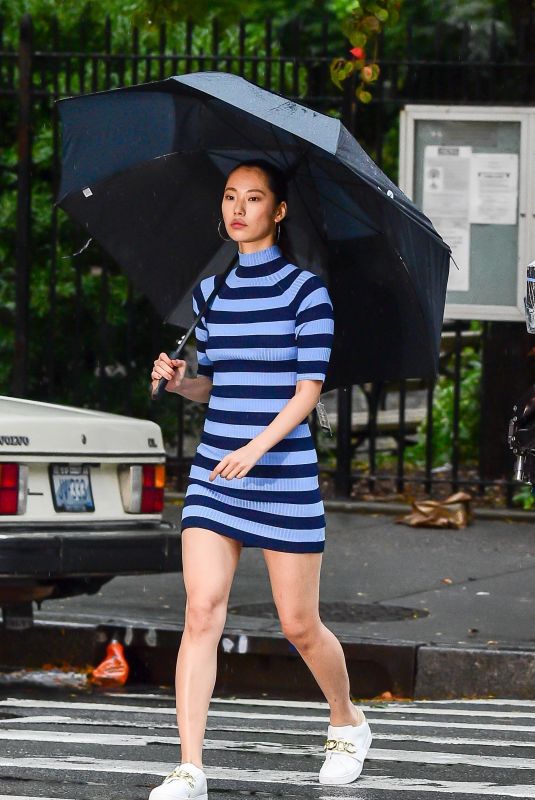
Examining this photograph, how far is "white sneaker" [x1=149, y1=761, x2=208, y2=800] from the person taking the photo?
4.50 metres

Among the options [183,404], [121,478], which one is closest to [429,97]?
[183,404]

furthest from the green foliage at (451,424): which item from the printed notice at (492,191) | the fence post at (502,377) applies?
the printed notice at (492,191)

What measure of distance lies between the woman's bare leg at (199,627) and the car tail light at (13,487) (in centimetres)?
209

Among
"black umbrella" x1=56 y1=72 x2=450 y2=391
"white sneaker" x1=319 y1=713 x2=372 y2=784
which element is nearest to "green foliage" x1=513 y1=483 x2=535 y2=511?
"black umbrella" x1=56 y1=72 x2=450 y2=391

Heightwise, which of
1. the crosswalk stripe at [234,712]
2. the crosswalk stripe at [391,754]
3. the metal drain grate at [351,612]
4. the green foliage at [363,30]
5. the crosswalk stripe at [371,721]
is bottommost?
the metal drain grate at [351,612]

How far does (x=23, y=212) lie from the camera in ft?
37.7

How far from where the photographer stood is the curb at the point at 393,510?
11.0m

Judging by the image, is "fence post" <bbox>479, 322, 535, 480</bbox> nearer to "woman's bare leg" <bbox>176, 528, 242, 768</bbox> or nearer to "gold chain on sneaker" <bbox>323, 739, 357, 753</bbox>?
"gold chain on sneaker" <bbox>323, 739, 357, 753</bbox>

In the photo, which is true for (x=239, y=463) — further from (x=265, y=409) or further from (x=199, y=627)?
(x=199, y=627)

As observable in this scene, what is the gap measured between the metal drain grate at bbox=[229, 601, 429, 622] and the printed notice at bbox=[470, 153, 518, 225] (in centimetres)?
337

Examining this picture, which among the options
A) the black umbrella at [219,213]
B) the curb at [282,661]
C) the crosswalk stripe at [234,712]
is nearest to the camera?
the black umbrella at [219,213]

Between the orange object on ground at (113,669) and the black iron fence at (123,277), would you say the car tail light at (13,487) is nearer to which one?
the orange object on ground at (113,669)

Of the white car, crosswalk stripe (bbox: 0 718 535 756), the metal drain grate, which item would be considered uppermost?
the white car

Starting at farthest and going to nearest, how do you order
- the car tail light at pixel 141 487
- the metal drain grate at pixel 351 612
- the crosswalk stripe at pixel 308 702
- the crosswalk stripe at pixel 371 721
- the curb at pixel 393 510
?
the curb at pixel 393 510
the metal drain grate at pixel 351 612
the car tail light at pixel 141 487
the crosswalk stripe at pixel 308 702
the crosswalk stripe at pixel 371 721
